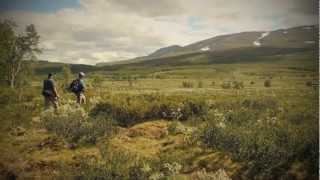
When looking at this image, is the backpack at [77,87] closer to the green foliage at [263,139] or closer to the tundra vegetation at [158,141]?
the tundra vegetation at [158,141]

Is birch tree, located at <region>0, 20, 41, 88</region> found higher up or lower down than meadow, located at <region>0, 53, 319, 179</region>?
higher up

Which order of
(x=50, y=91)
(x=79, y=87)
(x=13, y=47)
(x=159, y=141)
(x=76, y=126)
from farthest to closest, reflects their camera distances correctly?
(x=13, y=47)
(x=79, y=87)
(x=50, y=91)
(x=76, y=126)
(x=159, y=141)

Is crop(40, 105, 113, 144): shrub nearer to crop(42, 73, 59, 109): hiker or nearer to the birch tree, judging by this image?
crop(42, 73, 59, 109): hiker

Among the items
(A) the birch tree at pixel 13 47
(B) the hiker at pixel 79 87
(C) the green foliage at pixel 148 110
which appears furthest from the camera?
(A) the birch tree at pixel 13 47

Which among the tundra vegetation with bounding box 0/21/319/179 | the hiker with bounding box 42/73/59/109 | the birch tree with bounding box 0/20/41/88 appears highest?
the birch tree with bounding box 0/20/41/88

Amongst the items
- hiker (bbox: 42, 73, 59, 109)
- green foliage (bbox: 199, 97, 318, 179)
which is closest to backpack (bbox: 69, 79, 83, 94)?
hiker (bbox: 42, 73, 59, 109)

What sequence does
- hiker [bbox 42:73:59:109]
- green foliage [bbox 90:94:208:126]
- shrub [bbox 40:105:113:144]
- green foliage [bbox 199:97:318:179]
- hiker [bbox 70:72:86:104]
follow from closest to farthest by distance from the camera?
green foliage [bbox 199:97:318:179]
shrub [bbox 40:105:113:144]
green foliage [bbox 90:94:208:126]
hiker [bbox 42:73:59:109]
hiker [bbox 70:72:86:104]

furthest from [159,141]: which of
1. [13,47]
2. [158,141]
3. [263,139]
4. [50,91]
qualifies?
[13,47]

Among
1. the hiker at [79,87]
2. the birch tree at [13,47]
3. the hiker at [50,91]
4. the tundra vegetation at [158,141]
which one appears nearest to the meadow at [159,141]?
the tundra vegetation at [158,141]

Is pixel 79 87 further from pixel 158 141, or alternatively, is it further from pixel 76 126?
pixel 158 141

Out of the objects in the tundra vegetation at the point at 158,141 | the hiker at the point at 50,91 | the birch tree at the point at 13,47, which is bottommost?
the tundra vegetation at the point at 158,141

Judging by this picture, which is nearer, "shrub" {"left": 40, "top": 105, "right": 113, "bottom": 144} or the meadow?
the meadow

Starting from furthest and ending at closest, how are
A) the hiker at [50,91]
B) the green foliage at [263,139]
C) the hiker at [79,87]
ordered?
the hiker at [79,87], the hiker at [50,91], the green foliage at [263,139]

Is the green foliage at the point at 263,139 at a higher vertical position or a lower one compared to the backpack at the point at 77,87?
lower
